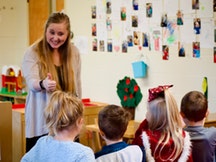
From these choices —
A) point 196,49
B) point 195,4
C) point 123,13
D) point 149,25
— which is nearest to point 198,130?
point 196,49

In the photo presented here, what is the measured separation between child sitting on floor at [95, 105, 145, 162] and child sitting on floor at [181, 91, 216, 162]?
38cm

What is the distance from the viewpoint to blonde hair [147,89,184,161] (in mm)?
2234

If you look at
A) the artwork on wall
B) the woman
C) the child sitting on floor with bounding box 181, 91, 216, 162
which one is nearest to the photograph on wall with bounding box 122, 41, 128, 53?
the artwork on wall

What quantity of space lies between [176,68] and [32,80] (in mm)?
1646

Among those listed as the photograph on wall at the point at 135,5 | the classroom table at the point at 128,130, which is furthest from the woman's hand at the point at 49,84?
the photograph on wall at the point at 135,5

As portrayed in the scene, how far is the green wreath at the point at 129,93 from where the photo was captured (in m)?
4.28

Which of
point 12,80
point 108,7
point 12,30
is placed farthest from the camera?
point 12,30

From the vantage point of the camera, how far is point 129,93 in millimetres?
4348

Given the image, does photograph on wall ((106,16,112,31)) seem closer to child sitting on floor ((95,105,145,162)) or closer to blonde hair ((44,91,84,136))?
child sitting on floor ((95,105,145,162))

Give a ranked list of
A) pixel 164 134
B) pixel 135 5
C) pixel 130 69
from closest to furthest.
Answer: pixel 164 134 < pixel 135 5 < pixel 130 69

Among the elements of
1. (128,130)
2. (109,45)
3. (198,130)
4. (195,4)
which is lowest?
(128,130)

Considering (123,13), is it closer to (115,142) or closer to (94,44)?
(94,44)

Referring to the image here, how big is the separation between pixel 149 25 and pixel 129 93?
68 centimetres

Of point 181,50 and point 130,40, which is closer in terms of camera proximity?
point 181,50
